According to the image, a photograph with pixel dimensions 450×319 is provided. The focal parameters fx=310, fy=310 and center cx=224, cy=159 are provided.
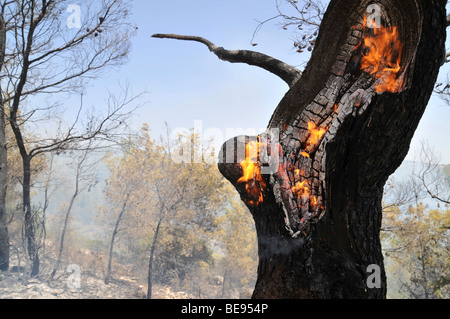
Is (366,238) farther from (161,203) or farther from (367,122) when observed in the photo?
(161,203)

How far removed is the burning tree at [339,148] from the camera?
73.0 inches

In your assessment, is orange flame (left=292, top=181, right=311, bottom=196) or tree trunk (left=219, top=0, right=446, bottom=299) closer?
tree trunk (left=219, top=0, right=446, bottom=299)

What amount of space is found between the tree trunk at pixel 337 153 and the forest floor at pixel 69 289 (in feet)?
30.8

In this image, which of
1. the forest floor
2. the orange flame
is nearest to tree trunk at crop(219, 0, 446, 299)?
the orange flame

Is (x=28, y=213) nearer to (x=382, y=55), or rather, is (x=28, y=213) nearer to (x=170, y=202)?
(x=170, y=202)

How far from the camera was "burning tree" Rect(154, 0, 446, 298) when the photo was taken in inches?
73.0

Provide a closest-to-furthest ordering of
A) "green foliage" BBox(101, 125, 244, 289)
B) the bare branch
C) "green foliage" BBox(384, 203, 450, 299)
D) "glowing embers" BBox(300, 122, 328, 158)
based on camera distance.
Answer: "glowing embers" BBox(300, 122, 328, 158) < the bare branch < "green foliage" BBox(384, 203, 450, 299) < "green foliage" BBox(101, 125, 244, 289)

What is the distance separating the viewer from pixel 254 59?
10.3ft

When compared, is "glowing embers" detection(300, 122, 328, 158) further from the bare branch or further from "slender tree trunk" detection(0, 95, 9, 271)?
"slender tree trunk" detection(0, 95, 9, 271)

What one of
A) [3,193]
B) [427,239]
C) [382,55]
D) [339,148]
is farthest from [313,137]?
[427,239]

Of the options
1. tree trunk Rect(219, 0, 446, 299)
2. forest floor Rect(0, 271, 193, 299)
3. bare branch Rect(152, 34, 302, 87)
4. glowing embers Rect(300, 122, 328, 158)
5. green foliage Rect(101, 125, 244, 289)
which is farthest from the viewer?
green foliage Rect(101, 125, 244, 289)

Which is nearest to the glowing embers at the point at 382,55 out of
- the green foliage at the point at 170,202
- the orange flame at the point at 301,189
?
the orange flame at the point at 301,189
